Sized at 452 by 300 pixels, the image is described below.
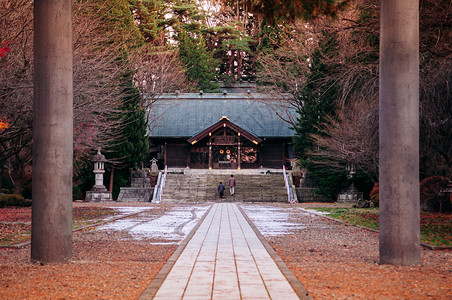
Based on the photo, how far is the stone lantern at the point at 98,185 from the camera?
111ft

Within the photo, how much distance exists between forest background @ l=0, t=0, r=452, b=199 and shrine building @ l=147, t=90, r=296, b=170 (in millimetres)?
2032

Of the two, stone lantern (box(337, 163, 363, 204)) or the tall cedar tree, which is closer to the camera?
stone lantern (box(337, 163, 363, 204))

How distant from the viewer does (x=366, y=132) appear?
17469 mm

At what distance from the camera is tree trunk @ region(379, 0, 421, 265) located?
8312 millimetres

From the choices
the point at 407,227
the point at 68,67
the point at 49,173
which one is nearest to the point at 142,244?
the point at 49,173

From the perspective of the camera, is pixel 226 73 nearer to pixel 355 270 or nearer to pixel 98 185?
pixel 98 185

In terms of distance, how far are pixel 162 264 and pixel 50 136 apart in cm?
273

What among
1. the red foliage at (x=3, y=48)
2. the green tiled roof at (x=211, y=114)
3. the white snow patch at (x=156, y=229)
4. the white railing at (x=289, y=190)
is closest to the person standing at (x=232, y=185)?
the white railing at (x=289, y=190)

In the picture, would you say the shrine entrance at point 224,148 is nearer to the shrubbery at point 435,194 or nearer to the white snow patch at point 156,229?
the shrubbery at point 435,194

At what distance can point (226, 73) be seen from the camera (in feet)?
190

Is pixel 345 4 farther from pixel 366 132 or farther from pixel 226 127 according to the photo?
pixel 226 127

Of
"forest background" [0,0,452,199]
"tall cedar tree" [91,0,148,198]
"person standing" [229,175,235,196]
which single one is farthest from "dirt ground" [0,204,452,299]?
"tall cedar tree" [91,0,148,198]

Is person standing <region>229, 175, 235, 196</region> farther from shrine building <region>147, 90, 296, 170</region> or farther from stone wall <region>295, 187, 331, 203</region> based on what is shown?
shrine building <region>147, 90, 296, 170</region>

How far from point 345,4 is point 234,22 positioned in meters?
46.4
